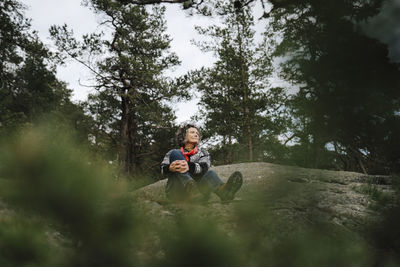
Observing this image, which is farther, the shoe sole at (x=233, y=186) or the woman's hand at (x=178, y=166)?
the woman's hand at (x=178, y=166)

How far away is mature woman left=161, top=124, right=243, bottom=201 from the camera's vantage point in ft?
6.70

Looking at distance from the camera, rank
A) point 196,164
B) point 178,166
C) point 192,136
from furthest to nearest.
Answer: point 192,136 < point 196,164 < point 178,166

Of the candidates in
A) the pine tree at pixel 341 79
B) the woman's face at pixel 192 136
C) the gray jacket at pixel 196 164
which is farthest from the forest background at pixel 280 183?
the woman's face at pixel 192 136

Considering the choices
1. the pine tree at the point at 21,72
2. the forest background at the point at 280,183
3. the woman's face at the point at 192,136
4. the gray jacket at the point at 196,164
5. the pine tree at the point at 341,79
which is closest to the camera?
the forest background at the point at 280,183

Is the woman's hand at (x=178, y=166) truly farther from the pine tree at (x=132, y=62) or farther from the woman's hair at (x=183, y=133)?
the pine tree at (x=132, y=62)

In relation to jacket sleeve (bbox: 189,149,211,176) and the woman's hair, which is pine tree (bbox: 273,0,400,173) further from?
the woman's hair

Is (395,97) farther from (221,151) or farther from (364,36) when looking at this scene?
(221,151)

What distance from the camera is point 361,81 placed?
0.68 metres

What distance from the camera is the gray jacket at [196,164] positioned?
235cm

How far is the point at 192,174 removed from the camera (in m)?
2.45

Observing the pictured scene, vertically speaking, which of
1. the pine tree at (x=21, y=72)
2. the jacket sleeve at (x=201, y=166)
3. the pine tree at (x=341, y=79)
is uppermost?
the pine tree at (x=21, y=72)

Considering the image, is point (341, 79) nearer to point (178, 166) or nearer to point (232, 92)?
point (178, 166)

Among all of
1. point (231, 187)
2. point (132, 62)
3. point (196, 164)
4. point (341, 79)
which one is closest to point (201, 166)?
point (196, 164)

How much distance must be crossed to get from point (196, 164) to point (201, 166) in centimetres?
9
